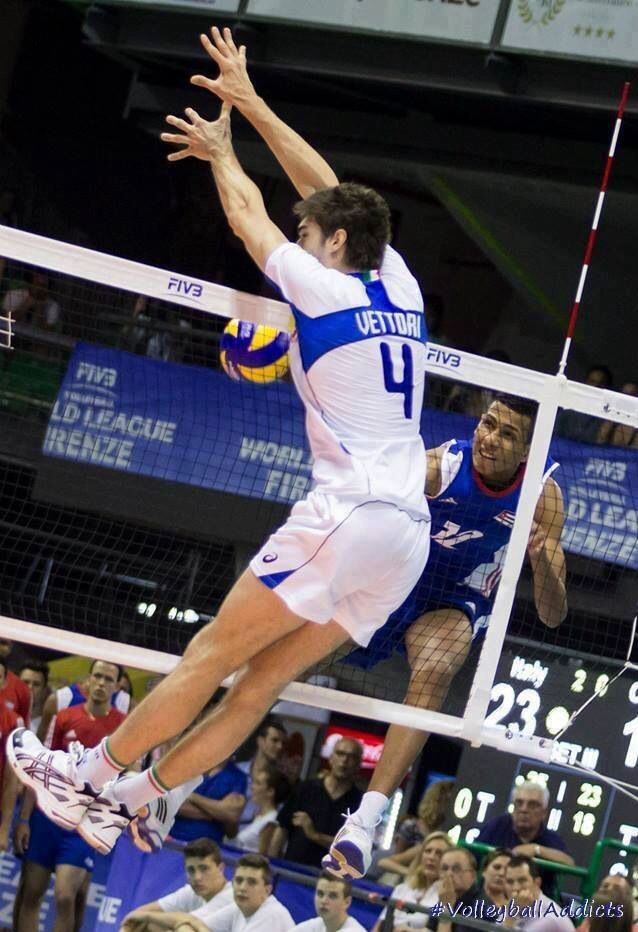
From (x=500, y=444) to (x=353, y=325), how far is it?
1.20 meters

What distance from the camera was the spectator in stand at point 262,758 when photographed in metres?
10.8

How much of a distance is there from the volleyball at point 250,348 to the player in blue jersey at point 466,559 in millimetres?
846

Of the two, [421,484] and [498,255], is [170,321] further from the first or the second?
[421,484]

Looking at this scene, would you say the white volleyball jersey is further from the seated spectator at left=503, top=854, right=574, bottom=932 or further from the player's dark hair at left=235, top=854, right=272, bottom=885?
the player's dark hair at left=235, top=854, right=272, bottom=885

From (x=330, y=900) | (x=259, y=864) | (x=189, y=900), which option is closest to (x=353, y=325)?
(x=330, y=900)

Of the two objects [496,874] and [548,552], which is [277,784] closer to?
[496,874]

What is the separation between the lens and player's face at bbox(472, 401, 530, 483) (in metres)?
6.51

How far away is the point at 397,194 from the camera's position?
63.4 ft

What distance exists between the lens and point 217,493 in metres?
13.7

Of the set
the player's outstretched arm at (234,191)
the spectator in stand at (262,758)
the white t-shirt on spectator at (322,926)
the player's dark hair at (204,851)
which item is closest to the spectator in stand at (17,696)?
the spectator in stand at (262,758)

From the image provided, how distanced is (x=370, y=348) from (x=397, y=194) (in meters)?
14.0

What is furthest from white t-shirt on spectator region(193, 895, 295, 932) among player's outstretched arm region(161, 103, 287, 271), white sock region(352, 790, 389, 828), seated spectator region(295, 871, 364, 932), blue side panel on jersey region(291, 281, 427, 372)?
player's outstretched arm region(161, 103, 287, 271)

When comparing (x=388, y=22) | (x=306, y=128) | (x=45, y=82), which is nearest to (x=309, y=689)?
(x=388, y=22)

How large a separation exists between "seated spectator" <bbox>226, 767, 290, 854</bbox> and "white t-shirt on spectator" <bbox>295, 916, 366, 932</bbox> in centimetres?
157
